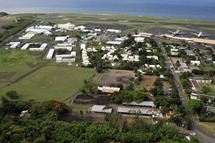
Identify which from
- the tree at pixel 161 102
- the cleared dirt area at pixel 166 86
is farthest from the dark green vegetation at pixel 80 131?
the cleared dirt area at pixel 166 86

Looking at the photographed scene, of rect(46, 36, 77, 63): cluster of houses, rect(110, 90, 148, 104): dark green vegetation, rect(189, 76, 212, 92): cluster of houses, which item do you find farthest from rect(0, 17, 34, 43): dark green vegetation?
rect(189, 76, 212, 92): cluster of houses

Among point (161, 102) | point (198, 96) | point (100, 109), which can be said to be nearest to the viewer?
point (100, 109)

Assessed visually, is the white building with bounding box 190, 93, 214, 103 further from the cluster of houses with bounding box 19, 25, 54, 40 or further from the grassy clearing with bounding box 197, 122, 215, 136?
the cluster of houses with bounding box 19, 25, 54, 40

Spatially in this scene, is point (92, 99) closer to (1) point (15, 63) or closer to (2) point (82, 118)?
(2) point (82, 118)

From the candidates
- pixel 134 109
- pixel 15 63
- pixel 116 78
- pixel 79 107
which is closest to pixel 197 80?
pixel 116 78

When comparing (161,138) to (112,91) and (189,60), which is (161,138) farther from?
(189,60)
